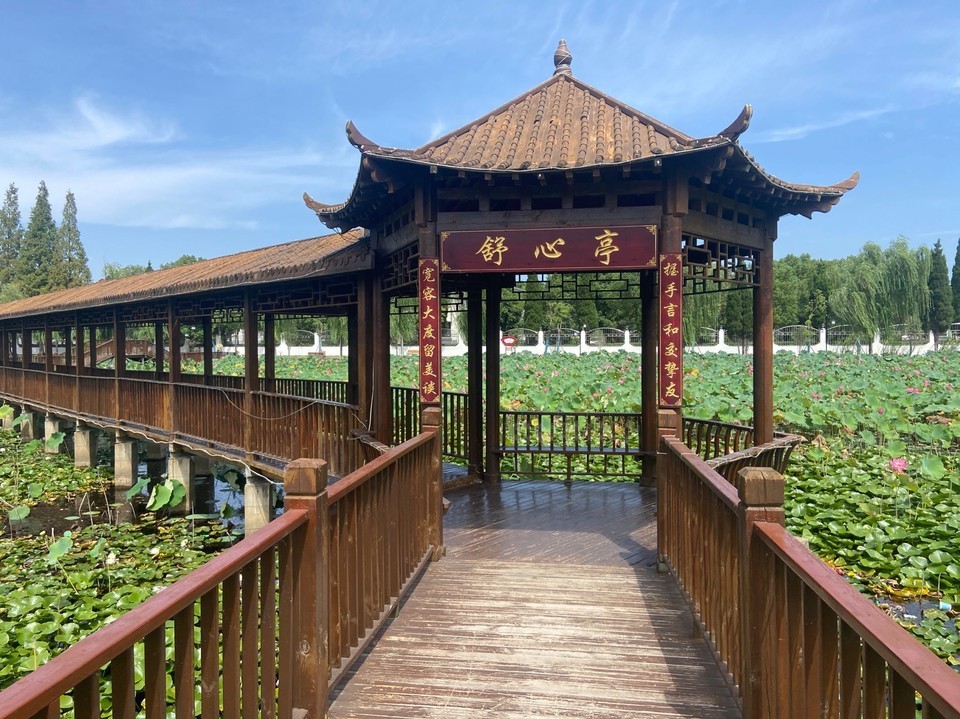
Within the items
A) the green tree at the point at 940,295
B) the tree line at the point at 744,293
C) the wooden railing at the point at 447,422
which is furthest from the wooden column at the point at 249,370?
the green tree at the point at 940,295

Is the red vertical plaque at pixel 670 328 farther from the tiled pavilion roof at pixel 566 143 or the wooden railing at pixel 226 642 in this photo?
the wooden railing at pixel 226 642

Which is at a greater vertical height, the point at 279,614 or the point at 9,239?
the point at 9,239

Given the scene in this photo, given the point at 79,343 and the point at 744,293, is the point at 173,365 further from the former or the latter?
the point at 744,293

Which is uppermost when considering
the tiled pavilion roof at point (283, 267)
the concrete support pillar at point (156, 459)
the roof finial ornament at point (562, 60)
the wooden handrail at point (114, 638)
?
the roof finial ornament at point (562, 60)

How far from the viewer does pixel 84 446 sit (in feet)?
50.3

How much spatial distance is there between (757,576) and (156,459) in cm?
1557

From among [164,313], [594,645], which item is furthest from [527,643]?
[164,313]

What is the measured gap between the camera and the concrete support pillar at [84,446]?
15250 millimetres

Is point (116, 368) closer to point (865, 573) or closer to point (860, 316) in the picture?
point (865, 573)

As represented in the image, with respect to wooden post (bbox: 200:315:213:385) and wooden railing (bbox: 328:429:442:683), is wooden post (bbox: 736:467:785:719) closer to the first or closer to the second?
wooden railing (bbox: 328:429:442:683)

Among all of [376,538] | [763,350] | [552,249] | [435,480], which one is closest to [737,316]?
[763,350]

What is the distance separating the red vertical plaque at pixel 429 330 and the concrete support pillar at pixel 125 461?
422 inches

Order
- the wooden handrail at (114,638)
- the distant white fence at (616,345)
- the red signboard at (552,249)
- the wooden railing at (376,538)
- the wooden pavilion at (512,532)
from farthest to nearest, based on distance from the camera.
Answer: the distant white fence at (616,345) < the red signboard at (552,249) < the wooden railing at (376,538) < the wooden pavilion at (512,532) < the wooden handrail at (114,638)

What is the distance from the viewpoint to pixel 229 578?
199 cm
